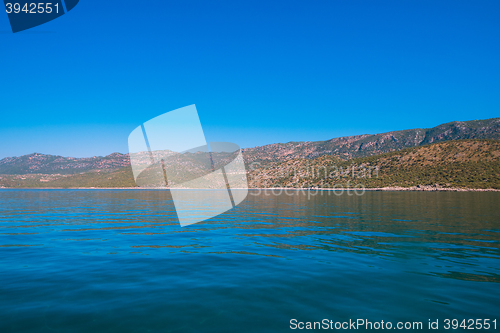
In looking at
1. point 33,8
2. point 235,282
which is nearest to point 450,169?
point 235,282

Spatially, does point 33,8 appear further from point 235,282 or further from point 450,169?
point 450,169

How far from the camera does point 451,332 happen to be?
7699 mm

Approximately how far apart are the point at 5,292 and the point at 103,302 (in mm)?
3893

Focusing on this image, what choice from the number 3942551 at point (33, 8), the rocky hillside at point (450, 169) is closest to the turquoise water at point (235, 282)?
the number 3942551 at point (33, 8)

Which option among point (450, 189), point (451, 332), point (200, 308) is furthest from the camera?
point (450, 189)

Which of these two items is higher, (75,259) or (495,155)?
(495,155)

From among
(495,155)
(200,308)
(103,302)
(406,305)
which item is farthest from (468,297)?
(495,155)

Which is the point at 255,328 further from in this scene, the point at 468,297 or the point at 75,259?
the point at 75,259

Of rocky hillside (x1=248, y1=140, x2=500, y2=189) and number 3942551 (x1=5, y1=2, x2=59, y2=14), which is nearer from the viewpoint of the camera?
number 3942551 (x1=5, y1=2, x2=59, y2=14)

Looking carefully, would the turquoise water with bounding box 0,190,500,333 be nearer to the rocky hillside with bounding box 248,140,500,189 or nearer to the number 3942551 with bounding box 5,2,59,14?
the number 3942551 with bounding box 5,2,59,14

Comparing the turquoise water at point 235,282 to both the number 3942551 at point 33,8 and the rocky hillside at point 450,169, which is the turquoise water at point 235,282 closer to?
the number 3942551 at point 33,8

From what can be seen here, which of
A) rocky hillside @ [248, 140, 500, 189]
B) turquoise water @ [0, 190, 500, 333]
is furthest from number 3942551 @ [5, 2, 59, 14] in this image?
rocky hillside @ [248, 140, 500, 189]

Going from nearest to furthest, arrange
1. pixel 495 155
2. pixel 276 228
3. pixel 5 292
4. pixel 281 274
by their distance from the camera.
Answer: pixel 5 292
pixel 281 274
pixel 276 228
pixel 495 155

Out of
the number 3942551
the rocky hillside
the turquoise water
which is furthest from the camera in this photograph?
the rocky hillside
